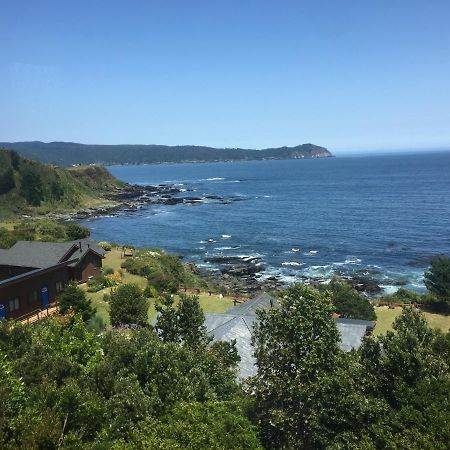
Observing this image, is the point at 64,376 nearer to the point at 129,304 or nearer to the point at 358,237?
the point at 129,304

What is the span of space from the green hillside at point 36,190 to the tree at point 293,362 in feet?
329

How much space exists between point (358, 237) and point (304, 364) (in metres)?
68.7

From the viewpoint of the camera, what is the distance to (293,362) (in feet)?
48.0

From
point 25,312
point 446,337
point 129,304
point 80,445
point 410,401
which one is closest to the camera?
point 80,445

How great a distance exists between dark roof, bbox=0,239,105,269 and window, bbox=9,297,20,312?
156 inches

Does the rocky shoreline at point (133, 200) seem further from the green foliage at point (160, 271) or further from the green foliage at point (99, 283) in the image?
the green foliage at point (99, 283)

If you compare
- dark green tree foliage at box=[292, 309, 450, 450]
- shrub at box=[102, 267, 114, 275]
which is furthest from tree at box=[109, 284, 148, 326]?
dark green tree foliage at box=[292, 309, 450, 450]

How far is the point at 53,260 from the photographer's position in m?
39.1

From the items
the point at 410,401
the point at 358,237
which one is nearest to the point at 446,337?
the point at 410,401

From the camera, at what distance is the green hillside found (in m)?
114

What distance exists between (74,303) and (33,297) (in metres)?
5.05

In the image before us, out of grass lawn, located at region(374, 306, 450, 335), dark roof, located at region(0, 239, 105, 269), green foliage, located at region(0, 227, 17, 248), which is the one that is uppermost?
dark roof, located at region(0, 239, 105, 269)

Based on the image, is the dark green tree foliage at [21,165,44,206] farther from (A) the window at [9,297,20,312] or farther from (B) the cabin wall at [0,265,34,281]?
(A) the window at [9,297,20,312]

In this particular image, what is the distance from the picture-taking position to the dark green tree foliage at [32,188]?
117625 millimetres
